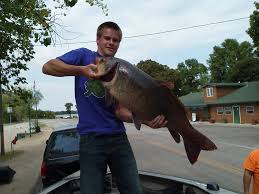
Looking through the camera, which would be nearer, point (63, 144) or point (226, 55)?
point (63, 144)

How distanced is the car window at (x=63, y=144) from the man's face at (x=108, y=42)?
7.12 metres

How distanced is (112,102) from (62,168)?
716cm

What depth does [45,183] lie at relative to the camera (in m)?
9.59

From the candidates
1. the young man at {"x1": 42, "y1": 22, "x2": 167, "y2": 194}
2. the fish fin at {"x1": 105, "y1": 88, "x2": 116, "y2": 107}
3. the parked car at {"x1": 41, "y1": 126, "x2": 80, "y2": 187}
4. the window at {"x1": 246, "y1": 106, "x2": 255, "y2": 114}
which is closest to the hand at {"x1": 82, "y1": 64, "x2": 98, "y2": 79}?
the fish fin at {"x1": 105, "y1": 88, "x2": 116, "y2": 107}

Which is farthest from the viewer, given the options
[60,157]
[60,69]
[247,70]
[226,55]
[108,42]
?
[226,55]

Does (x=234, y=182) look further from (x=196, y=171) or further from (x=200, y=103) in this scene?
(x=200, y=103)

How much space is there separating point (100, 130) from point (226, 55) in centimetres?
8979

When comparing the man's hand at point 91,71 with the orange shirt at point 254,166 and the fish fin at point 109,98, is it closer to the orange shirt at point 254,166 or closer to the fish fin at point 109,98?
the fish fin at point 109,98

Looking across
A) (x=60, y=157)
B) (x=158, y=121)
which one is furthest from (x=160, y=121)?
(x=60, y=157)

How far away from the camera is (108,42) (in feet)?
10.6

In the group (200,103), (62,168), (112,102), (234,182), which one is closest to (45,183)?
(62,168)

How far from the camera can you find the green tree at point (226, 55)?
8988cm

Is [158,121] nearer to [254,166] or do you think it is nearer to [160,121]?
[160,121]

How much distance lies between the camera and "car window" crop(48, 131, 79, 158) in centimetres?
1025
